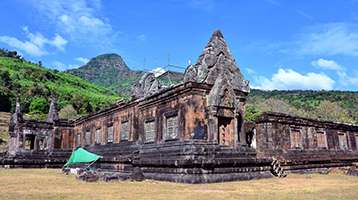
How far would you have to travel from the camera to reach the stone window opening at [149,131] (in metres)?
19.5

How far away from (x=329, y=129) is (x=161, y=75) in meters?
13.8

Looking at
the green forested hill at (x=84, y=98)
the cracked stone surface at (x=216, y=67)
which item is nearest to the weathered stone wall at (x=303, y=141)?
the cracked stone surface at (x=216, y=67)

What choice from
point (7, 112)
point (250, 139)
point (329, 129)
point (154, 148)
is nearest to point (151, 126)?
point (154, 148)

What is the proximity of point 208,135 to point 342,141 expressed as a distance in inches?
665

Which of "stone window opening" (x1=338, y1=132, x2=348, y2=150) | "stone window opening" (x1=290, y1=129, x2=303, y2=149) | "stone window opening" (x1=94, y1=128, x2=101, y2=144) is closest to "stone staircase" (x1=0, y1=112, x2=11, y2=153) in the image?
"stone window opening" (x1=94, y1=128, x2=101, y2=144)

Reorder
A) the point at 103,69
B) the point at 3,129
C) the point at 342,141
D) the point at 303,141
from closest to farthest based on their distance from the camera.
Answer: the point at 303,141, the point at 342,141, the point at 3,129, the point at 103,69

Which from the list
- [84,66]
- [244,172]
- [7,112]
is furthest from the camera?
[84,66]

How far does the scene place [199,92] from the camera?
16.4 metres

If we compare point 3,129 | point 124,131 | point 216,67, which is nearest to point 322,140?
point 216,67

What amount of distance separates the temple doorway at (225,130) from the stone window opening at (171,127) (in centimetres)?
209

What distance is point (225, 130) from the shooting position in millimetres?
16953

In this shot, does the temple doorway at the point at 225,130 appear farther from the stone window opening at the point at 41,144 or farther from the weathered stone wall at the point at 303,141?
the stone window opening at the point at 41,144

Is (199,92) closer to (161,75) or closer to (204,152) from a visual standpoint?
(204,152)

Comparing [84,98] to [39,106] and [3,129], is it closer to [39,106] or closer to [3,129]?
[39,106]
